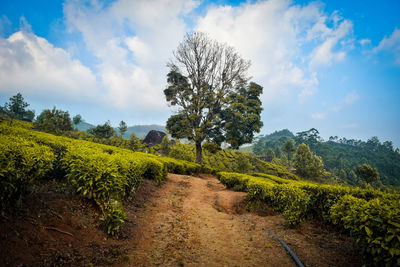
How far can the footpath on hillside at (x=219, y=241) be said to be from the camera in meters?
3.15

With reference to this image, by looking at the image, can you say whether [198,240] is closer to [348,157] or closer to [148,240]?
[148,240]

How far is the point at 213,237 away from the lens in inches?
165

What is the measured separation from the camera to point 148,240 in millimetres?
3650

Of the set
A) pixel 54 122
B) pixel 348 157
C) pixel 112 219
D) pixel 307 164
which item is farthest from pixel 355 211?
pixel 348 157

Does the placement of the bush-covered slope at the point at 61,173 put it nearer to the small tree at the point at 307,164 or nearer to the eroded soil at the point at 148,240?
the eroded soil at the point at 148,240

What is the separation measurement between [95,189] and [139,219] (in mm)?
1590

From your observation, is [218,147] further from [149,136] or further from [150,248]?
[149,136]

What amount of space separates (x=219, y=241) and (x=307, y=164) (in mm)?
35512

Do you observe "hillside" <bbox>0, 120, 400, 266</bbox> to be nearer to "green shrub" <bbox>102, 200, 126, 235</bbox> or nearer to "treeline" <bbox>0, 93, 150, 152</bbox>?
"green shrub" <bbox>102, 200, 126, 235</bbox>

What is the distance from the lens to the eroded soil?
2402 millimetres

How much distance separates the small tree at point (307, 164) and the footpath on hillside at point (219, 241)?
108ft

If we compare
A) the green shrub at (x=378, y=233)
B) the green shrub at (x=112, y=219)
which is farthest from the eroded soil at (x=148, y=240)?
the green shrub at (x=378, y=233)

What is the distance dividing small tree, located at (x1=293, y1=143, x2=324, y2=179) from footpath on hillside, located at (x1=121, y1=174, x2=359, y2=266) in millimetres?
32906

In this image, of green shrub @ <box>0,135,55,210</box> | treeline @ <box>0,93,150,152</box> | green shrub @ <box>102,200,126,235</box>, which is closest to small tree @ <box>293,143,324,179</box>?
treeline @ <box>0,93,150,152</box>
